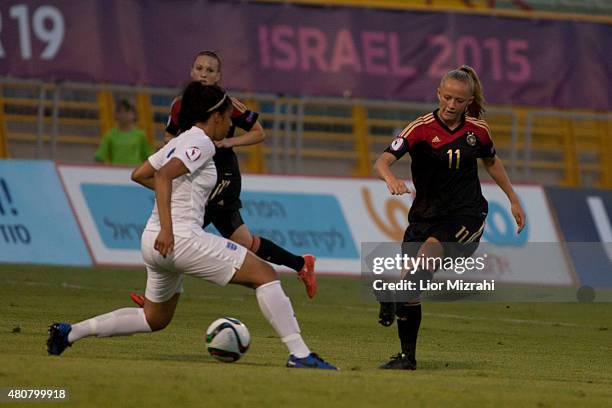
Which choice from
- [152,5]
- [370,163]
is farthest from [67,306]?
[370,163]

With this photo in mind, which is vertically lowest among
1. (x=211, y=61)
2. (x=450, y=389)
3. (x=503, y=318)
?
(x=503, y=318)

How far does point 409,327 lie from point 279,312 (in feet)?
5.23

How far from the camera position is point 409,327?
10.3m

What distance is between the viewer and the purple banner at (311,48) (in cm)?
2111

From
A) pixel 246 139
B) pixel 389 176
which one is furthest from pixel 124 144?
pixel 389 176

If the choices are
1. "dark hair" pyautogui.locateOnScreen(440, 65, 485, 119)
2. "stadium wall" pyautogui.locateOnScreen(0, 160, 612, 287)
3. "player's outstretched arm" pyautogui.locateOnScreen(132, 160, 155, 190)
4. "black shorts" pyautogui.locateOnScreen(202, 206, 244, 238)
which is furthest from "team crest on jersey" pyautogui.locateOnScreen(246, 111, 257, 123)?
"stadium wall" pyautogui.locateOnScreen(0, 160, 612, 287)

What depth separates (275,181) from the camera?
2009 cm

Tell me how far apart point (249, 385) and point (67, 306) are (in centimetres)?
647

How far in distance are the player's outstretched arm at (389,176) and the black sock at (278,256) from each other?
2277 mm

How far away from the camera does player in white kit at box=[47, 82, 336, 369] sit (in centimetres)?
873

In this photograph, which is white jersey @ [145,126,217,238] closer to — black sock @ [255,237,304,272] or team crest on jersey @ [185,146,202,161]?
team crest on jersey @ [185,146,202,161]

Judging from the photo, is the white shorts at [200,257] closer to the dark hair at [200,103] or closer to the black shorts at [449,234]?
the dark hair at [200,103]

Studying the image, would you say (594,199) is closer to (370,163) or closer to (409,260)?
(370,163)

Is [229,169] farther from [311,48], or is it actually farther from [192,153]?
[311,48]
